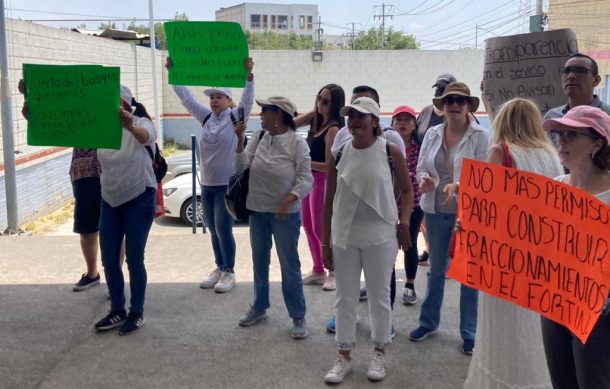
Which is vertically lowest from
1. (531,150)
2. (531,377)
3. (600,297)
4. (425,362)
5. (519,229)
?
(425,362)

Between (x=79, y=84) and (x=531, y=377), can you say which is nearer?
(x=531, y=377)

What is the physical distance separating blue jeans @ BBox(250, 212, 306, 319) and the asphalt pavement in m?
0.29

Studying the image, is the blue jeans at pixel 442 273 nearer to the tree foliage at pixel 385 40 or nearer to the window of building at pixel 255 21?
the tree foliage at pixel 385 40

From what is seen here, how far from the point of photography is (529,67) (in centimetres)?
471

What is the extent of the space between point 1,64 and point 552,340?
8291 mm

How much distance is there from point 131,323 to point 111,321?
0.52ft

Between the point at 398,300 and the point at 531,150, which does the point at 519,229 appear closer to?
the point at 531,150

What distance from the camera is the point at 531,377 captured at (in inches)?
132

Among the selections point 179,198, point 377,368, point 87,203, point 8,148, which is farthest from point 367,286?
point 179,198

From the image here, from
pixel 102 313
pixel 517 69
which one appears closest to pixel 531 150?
pixel 517 69

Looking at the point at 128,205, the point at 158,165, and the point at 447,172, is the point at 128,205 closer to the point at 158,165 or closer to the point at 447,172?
the point at 158,165

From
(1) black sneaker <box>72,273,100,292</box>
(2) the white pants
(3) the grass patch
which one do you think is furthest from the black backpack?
(3) the grass patch

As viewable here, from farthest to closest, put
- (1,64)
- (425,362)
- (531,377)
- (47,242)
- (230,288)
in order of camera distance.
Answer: (1,64)
(47,242)
(230,288)
(425,362)
(531,377)

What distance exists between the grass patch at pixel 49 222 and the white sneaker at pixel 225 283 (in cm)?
564
